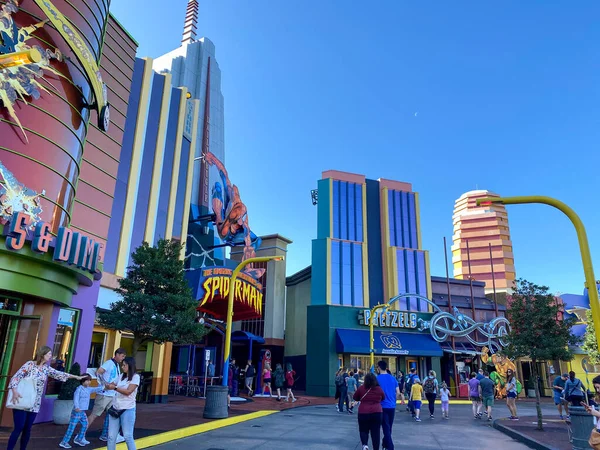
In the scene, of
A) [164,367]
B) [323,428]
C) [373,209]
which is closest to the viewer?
[323,428]

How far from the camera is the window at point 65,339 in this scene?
14.1m

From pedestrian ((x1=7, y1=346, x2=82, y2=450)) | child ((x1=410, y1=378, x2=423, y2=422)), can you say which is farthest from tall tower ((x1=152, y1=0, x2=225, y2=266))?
pedestrian ((x1=7, y1=346, x2=82, y2=450))

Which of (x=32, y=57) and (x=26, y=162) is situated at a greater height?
(x=32, y=57)

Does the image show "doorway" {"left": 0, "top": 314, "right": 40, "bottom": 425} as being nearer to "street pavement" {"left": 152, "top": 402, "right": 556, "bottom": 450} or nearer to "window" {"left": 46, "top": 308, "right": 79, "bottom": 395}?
"window" {"left": 46, "top": 308, "right": 79, "bottom": 395}

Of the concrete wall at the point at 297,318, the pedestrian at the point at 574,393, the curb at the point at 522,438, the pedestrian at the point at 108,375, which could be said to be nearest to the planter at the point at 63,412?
the pedestrian at the point at 108,375

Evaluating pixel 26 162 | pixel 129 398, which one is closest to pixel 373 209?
pixel 26 162

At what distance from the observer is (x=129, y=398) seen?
6.91 metres

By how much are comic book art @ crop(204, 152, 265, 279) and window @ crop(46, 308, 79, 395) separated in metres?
13.1

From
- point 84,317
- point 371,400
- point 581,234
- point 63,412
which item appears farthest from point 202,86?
point 581,234

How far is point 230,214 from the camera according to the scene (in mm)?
28578

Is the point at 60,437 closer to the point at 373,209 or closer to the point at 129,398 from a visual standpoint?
the point at 129,398

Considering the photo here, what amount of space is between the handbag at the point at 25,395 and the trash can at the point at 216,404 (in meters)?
8.11

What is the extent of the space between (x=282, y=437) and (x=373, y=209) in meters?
27.8

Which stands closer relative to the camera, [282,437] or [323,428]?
[282,437]
